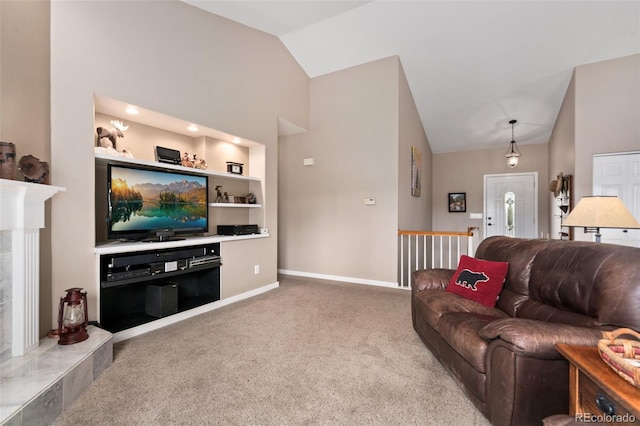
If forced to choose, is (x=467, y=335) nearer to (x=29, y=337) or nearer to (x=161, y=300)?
(x=161, y=300)

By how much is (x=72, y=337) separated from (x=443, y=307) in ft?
8.88

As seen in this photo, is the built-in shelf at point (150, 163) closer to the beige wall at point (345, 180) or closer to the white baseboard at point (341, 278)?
the beige wall at point (345, 180)

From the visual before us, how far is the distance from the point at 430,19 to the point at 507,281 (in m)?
3.45

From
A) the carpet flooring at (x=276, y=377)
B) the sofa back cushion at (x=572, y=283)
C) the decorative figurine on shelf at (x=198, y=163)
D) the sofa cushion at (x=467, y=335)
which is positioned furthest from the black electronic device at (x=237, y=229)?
the sofa back cushion at (x=572, y=283)

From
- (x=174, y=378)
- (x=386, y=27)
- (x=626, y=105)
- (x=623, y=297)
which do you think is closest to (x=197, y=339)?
(x=174, y=378)

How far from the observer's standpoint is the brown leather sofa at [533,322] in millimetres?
1288

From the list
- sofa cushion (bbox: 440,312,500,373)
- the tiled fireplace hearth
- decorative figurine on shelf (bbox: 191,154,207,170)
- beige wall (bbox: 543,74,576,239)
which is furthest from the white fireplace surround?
beige wall (bbox: 543,74,576,239)

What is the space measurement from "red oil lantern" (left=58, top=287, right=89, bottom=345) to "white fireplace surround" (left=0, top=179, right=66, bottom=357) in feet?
0.46

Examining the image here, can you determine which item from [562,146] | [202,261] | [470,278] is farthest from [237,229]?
[562,146]

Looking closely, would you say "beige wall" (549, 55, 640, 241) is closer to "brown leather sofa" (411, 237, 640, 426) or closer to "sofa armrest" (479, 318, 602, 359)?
"brown leather sofa" (411, 237, 640, 426)

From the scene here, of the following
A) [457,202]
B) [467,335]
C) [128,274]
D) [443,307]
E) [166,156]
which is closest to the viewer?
[467,335]

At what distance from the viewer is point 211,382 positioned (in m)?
1.90

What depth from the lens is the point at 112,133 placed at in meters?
2.70

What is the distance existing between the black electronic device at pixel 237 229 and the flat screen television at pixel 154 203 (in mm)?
245
